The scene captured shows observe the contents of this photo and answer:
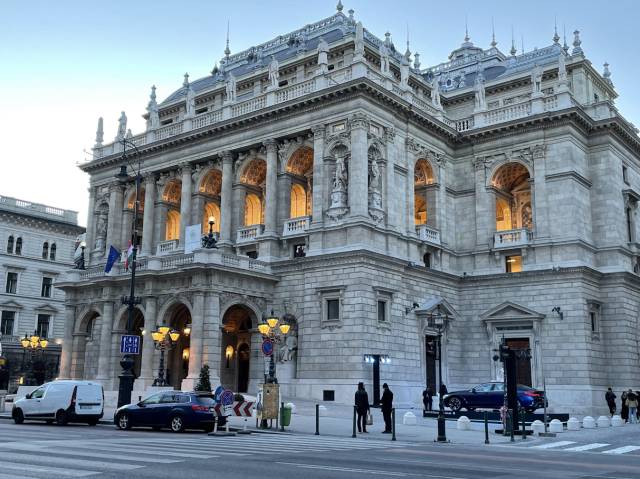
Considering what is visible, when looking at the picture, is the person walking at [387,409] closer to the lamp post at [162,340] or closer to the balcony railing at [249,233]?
the lamp post at [162,340]

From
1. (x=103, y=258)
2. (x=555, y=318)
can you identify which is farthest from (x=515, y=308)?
(x=103, y=258)

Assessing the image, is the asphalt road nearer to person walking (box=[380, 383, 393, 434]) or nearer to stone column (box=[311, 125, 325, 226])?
person walking (box=[380, 383, 393, 434])

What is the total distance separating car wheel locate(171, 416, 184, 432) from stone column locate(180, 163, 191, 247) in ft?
79.6

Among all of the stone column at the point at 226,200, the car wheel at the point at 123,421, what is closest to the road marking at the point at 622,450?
the car wheel at the point at 123,421

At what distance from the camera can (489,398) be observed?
35.5 m

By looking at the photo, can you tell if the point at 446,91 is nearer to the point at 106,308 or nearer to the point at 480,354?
the point at 480,354

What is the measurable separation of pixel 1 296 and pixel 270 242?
3938 cm

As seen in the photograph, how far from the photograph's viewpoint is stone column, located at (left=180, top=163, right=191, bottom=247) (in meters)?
49.9

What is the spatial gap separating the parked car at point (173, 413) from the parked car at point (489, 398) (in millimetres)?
14206

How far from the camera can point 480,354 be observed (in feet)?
154

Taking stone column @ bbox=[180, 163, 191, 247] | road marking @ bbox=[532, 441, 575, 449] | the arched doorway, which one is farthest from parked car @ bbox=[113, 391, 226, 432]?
stone column @ bbox=[180, 163, 191, 247]

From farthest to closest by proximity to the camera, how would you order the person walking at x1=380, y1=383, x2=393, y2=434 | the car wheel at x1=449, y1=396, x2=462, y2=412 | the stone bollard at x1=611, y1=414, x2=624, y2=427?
the car wheel at x1=449, y1=396, x2=462, y2=412
the stone bollard at x1=611, y1=414, x2=624, y2=427
the person walking at x1=380, y1=383, x2=393, y2=434

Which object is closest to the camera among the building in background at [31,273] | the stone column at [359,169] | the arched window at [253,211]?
the stone column at [359,169]

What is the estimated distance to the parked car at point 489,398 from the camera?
1374 inches
